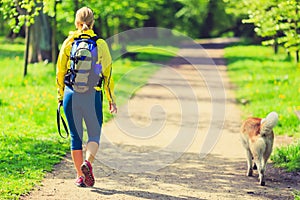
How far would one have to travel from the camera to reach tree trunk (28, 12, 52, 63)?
2053cm

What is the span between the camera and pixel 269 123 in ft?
24.1

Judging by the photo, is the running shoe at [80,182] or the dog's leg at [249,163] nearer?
the running shoe at [80,182]

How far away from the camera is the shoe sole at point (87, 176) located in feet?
21.9

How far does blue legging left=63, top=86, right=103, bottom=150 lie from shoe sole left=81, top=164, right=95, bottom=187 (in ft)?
1.20

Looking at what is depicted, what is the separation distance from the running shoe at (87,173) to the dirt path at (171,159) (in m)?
0.11

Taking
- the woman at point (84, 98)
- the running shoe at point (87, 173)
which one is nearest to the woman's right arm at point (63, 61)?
the woman at point (84, 98)

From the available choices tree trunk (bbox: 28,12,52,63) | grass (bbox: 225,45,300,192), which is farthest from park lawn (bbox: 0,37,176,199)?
grass (bbox: 225,45,300,192)

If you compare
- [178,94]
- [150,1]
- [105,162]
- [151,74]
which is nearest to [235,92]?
[178,94]

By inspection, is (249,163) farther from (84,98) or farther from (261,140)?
(84,98)

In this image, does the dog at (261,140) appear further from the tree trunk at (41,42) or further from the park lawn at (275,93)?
the tree trunk at (41,42)

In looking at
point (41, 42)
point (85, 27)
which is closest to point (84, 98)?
point (85, 27)

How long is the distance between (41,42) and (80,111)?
14.5m

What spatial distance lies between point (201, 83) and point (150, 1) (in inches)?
479

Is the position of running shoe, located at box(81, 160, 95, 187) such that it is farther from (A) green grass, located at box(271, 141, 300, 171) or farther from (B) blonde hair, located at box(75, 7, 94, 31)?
(A) green grass, located at box(271, 141, 300, 171)
